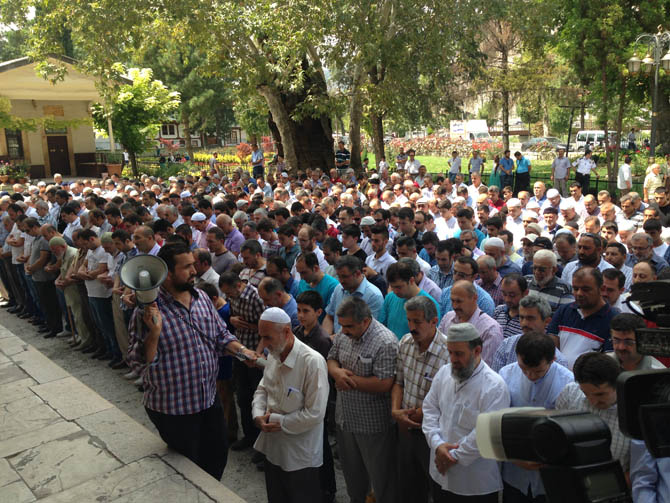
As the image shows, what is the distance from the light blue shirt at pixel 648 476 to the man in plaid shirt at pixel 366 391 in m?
1.60

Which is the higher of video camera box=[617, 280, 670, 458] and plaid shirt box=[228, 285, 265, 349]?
video camera box=[617, 280, 670, 458]

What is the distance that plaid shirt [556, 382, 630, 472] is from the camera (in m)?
3.19

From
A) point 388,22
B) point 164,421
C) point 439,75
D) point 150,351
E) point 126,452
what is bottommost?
point 126,452

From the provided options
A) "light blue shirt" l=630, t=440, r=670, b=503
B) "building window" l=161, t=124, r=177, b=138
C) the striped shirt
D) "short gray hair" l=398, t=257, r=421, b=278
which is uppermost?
"building window" l=161, t=124, r=177, b=138

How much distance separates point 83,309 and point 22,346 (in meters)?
1.44

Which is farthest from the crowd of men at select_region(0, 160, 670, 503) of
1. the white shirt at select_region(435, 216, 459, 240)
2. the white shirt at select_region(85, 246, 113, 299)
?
the white shirt at select_region(435, 216, 459, 240)

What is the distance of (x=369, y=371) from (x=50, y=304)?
686cm

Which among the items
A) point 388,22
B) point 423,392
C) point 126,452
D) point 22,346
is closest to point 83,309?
point 22,346

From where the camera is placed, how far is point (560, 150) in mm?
17125

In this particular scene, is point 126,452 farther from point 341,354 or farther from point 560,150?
point 560,150

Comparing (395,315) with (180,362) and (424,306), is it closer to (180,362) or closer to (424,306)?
(424,306)

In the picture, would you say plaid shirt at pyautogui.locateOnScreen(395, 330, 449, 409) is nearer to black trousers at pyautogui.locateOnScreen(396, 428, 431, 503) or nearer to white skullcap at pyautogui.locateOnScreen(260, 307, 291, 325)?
black trousers at pyautogui.locateOnScreen(396, 428, 431, 503)

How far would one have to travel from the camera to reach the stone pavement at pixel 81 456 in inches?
153

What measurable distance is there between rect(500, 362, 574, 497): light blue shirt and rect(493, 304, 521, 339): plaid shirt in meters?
1.00
